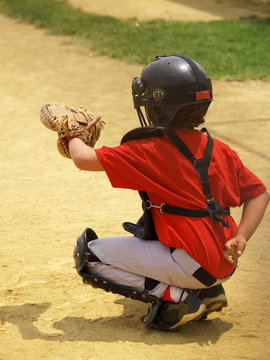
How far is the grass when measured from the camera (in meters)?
8.85

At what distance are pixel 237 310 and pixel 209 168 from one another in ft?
2.75

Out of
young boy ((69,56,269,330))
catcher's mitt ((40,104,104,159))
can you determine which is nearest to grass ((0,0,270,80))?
catcher's mitt ((40,104,104,159))

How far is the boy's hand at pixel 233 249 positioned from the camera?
2844 millimetres

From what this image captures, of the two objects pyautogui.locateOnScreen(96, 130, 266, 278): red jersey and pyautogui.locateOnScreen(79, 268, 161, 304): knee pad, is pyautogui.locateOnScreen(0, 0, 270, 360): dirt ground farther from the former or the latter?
pyautogui.locateOnScreen(96, 130, 266, 278): red jersey

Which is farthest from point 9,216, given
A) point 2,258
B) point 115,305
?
point 115,305

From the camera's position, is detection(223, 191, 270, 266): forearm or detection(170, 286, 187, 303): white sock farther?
detection(170, 286, 187, 303): white sock

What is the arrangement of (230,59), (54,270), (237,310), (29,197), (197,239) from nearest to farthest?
(197,239) → (237,310) → (54,270) → (29,197) → (230,59)

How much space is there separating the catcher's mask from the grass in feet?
17.9

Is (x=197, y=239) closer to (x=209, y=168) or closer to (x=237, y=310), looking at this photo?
(x=209, y=168)

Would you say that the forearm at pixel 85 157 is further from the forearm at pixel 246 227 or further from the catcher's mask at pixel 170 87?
the forearm at pixel 246 227

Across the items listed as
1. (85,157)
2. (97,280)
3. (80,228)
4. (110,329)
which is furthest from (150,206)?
(80,228)

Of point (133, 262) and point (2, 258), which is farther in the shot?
point (2, 258)

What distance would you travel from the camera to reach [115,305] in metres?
3.30

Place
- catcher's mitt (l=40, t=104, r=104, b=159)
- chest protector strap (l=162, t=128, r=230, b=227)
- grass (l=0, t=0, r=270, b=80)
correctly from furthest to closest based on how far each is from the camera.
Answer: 1. grass (l=0, t=0, r=270, b=80)
2. catcher's mitt (l=40, t=104, r=104, b=159)
3. chest protector strap (l=162, t=128, r=230, b=227)
